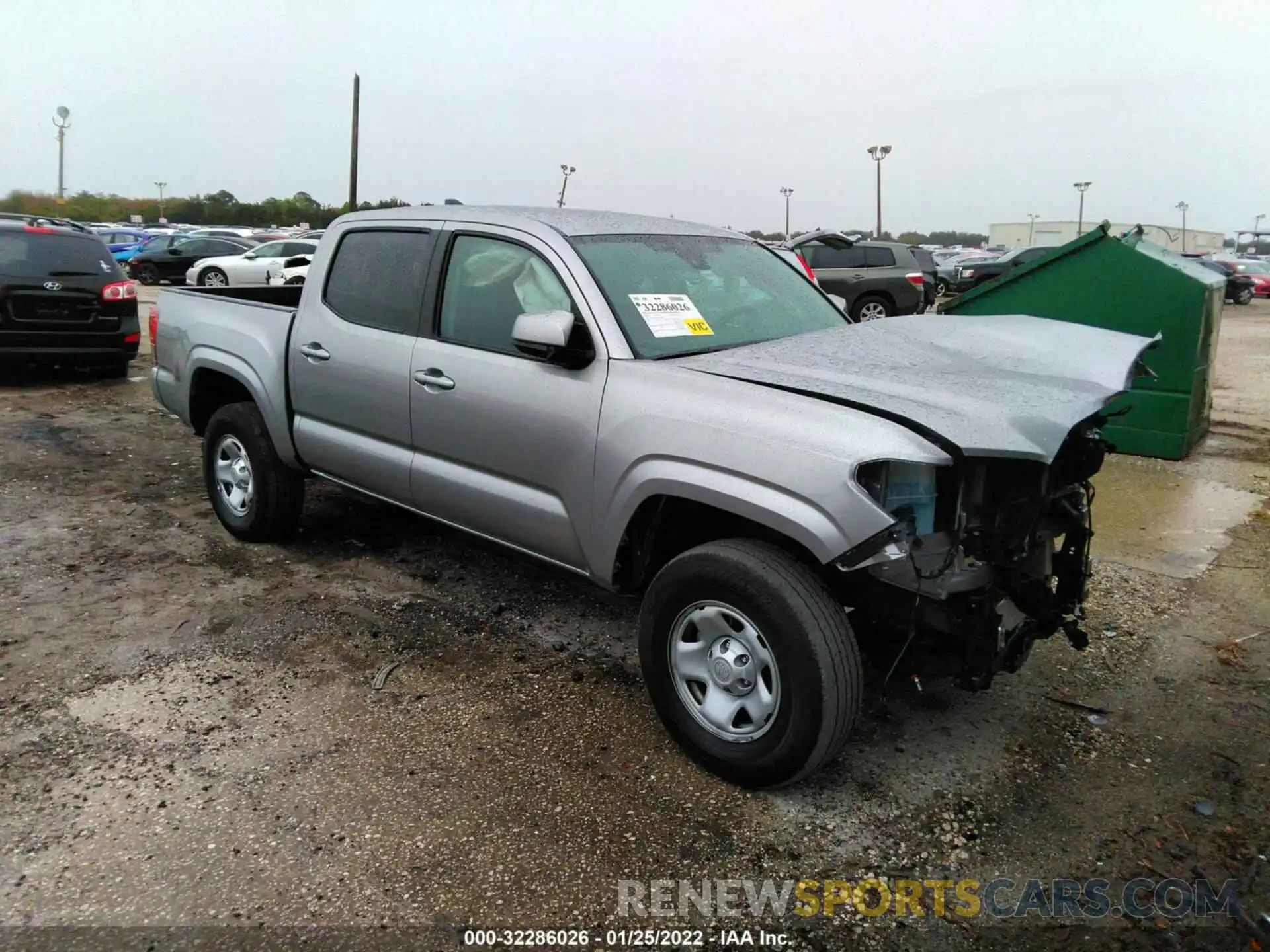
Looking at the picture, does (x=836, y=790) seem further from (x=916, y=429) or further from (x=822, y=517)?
(x=916, y=429)

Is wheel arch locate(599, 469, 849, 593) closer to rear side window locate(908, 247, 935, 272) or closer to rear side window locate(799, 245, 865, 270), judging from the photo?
rear side window locate(799, 245, 865, 270)

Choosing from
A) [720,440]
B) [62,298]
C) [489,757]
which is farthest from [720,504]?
[62,298]

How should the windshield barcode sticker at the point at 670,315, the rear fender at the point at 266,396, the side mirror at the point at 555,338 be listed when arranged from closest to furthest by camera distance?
the side mirror at the point at 555,338 → the windshield barcode sticker at the point at 670,315 → the rear fender at the point at 266,396

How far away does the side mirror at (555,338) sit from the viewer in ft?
10.6

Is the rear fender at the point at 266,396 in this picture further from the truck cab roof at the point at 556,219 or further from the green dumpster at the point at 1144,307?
the green dumpster at the point at 1144,307

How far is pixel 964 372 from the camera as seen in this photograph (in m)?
3.21

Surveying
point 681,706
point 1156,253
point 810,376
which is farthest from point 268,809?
point 1156,253

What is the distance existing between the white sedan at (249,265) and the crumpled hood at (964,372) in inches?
769

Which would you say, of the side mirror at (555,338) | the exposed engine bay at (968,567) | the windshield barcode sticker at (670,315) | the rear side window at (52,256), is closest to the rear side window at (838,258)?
the rear side window at (52,256)

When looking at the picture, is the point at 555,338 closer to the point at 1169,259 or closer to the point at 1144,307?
the point at 1144,307

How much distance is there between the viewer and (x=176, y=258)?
23.2 m

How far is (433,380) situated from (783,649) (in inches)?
75.3

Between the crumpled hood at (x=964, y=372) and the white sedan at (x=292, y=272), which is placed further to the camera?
the white sedan at (x=292, y=272)

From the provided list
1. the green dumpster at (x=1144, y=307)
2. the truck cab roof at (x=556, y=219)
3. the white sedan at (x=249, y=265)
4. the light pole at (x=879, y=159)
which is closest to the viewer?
the truck cab roof at (x=556, y=219)
